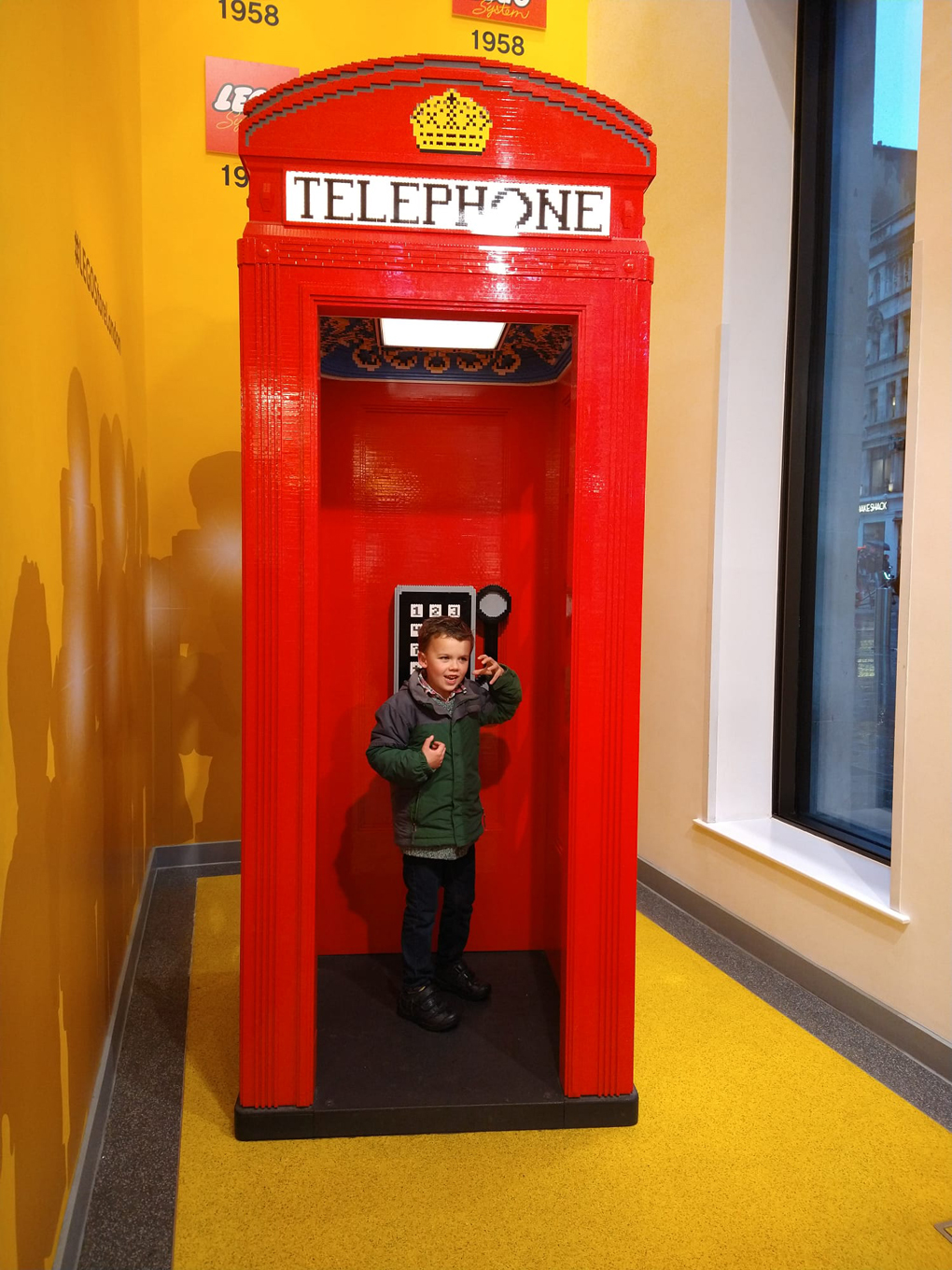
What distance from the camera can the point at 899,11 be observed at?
3391 millimetres

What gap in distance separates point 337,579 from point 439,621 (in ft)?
2.08

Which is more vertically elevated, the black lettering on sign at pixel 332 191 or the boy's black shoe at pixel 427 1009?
the black lettering on sign at pixel 332 191

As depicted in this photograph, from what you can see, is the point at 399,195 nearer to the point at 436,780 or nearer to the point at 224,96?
the point at 436,780

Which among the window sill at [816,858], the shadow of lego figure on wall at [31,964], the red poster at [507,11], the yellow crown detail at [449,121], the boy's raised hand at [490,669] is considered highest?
the red poster at [507,11]

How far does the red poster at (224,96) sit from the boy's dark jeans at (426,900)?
3.73 metres

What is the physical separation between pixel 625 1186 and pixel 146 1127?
1.31 meters

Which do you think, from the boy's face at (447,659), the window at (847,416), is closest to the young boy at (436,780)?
the boy's face at (447,659)

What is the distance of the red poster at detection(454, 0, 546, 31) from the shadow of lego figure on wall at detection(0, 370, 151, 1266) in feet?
11.0

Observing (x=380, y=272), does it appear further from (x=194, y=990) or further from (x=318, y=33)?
(x=318, y=33)

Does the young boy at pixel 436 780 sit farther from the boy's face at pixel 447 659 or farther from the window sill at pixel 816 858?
the window sill at pixel 816 858

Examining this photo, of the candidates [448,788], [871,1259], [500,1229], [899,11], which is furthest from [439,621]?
[899,11]

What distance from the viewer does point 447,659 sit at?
2619mm

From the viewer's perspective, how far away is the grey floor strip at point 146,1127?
1904mm

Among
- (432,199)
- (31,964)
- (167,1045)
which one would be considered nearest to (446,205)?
(432,199)
